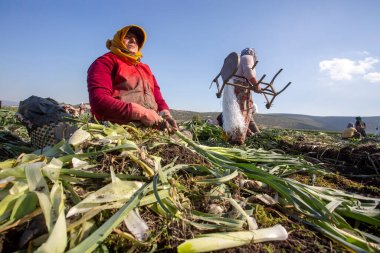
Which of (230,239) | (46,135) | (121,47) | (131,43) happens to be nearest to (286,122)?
(131,43)

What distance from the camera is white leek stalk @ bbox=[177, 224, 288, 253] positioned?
95 cm

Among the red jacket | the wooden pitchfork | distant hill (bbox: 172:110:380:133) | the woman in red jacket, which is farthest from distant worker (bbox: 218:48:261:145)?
distant hill (bbox: 172:110:380:133)

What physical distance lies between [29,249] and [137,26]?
8.69 ft

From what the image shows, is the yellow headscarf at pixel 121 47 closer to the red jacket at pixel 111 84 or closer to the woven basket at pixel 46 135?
the red jacket at pixel 111 84

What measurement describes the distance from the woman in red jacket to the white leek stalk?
1.30m

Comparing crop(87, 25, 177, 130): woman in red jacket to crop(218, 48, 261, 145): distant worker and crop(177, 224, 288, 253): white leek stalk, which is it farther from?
crop(218, 48, 261, 145): distant worker

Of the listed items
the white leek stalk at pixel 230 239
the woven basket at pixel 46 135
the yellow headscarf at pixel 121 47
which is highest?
the yellow headscarf at pixel 121 47

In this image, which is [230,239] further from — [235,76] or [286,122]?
[286,122]

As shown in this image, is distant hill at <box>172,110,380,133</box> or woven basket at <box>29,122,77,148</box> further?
distant hill at <box>172,110,380,133</box>

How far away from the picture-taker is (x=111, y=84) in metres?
2.67

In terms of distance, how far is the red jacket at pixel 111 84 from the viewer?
2449mm

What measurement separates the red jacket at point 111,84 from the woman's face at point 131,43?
Result: 18 centimetres

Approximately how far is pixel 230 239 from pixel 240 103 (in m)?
4.03

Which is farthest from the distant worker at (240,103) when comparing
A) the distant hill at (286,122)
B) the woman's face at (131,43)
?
the distant hill at (286,122)
